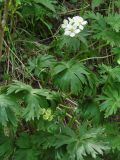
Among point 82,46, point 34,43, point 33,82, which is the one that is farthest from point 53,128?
point 34,43

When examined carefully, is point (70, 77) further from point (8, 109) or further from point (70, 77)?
point (8, 109)

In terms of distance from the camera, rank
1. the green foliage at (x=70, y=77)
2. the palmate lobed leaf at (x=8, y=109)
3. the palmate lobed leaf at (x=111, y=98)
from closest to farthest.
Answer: the palmate lobed leaf at (x=8, y=109), the green foliage at (x=70, y=77), the palmate lobed leaf at (x=111, y=98)

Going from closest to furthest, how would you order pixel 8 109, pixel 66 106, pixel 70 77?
pixel 8 109 < pixel 70 77 < pixel 66 106

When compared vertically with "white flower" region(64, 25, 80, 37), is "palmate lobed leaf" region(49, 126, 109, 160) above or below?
below

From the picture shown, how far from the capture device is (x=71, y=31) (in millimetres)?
2350

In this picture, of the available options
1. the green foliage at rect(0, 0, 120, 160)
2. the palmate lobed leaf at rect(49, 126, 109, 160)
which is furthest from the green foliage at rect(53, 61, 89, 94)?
the palmate lobed leaf at rect(49, 126, 109, 160)

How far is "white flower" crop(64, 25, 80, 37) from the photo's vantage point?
234cm

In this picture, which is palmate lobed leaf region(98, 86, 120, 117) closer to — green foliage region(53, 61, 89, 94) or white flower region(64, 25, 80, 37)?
green foliage region(53, 61, 89, 94)

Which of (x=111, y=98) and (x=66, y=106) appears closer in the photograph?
(x=111, y=98)

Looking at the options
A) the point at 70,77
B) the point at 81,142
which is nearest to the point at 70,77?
the point at 70,77

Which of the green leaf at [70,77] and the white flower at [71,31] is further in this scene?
the white flower at [71,31]

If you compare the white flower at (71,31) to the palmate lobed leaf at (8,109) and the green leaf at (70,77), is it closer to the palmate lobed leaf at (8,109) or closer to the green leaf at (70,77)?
the green leaf at (70,77)

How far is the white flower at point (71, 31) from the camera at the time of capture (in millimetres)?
2336

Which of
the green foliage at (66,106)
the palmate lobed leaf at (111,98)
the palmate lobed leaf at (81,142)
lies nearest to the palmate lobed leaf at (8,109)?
the green foliage at (66,106)
